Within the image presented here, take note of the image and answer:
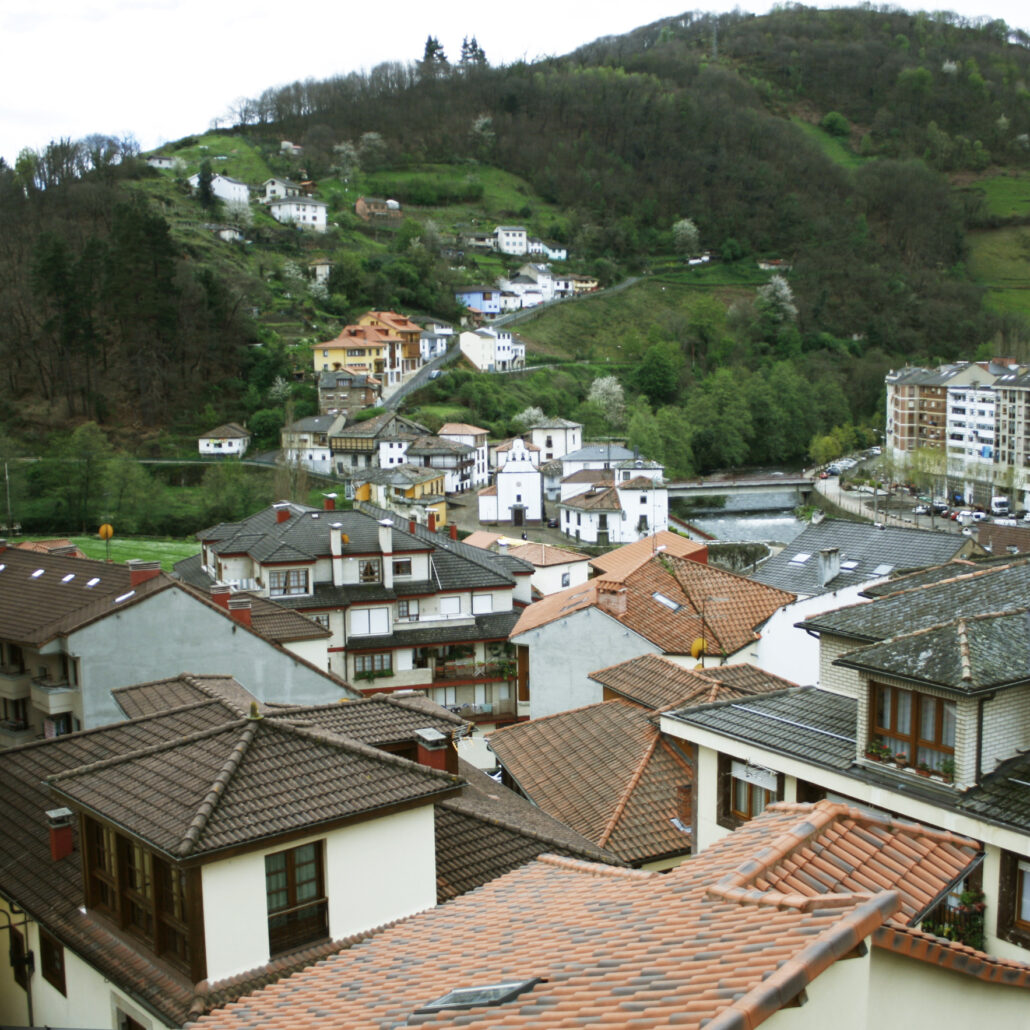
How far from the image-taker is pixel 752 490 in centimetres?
8544

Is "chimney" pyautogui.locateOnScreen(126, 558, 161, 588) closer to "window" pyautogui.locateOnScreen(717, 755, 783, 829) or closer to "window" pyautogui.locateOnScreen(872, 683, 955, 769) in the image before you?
"window" pyautogui.locateOnScreen(717, 755, 783, 829)

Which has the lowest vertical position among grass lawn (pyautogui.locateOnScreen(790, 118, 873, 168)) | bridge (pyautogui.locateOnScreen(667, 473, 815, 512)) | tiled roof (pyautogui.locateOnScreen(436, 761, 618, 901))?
bridge (pyautogui.locateOnScreen(667, 473, 815, 512))

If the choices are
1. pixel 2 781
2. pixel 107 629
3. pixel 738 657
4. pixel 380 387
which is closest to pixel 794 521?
pixel 380 387

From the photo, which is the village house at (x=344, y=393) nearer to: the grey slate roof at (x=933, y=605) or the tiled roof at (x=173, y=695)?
the tiled roof at (x=173, y=695)

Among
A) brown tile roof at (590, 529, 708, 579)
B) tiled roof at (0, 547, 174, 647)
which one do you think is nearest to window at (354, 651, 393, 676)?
brown tile roof at (590, 529, 708, 579)

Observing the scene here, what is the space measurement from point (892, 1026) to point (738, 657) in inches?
749

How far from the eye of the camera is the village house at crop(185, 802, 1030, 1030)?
3.97 m

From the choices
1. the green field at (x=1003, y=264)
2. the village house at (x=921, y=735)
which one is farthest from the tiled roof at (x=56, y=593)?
the green field at (x=1003, y=264)

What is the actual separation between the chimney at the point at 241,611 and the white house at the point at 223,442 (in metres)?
61.6

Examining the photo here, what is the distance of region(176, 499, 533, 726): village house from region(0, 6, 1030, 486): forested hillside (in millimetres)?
53376

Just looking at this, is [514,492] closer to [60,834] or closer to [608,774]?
[608,774]

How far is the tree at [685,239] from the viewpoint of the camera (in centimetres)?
14925

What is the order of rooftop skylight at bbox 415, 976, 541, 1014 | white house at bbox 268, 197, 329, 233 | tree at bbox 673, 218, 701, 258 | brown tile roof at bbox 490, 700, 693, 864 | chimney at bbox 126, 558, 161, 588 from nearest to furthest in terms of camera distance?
rooftop skylight at bbox 415, 976, 541, 1014 < brown tile roof at bbox 490, 700, 693, 864 < chimney at bbox 126, 558, 161, 588 < white house at bbox 268, 197, 329, 233 < tree at bbox 673, 218, 701, 258

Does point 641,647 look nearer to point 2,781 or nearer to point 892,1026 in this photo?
point 2,781
